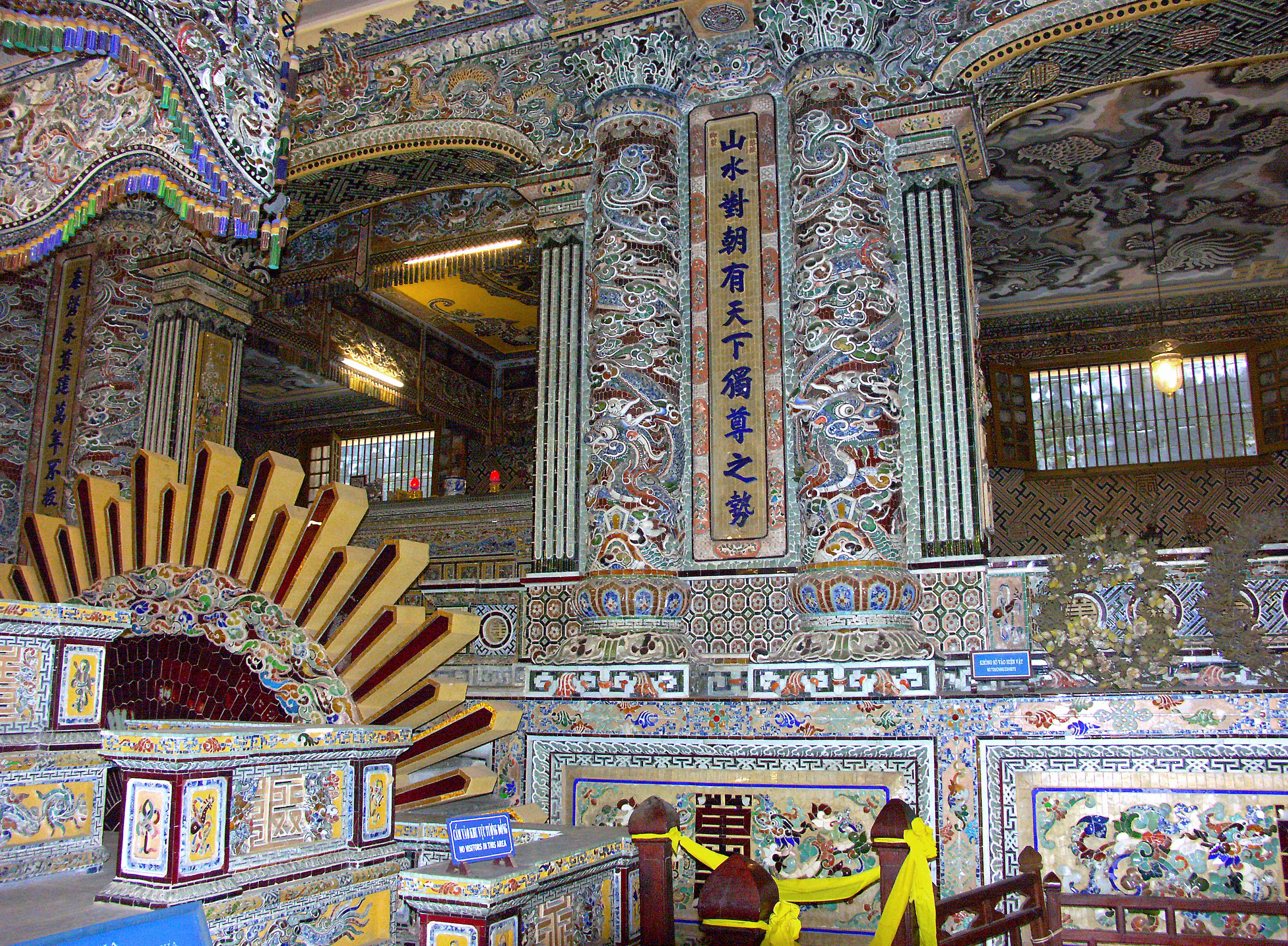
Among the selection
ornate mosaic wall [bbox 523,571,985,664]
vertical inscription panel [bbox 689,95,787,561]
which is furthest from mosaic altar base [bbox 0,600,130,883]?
vertical inscription panel [bbox 689,95,787,561]

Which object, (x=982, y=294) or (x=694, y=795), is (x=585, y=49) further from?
(x=982, y=294)

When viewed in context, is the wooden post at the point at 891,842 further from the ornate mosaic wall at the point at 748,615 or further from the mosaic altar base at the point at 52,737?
the ornate mosaic wall at the point at 748,615

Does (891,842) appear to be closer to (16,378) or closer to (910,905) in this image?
(910,905)

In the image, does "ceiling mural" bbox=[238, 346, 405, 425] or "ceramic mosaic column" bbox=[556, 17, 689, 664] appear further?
"ceiling mural" bbox=[238, 346, 405, 425]

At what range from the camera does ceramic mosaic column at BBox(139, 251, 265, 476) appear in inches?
314

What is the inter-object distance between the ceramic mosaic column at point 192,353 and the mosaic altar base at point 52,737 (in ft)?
15.5

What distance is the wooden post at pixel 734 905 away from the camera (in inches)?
93.0

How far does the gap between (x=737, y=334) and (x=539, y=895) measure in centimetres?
387

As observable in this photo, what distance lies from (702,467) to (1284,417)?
21.1 feet

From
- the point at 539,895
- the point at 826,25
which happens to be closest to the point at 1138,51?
the point at 826,25

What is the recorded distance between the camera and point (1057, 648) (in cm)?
484

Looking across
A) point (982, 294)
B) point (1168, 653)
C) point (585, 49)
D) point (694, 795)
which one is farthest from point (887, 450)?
point (982, 294)

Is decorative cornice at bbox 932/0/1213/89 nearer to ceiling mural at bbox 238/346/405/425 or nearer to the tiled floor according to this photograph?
the tiled floor

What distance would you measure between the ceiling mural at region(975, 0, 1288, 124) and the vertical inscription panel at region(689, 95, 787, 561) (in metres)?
1.44
